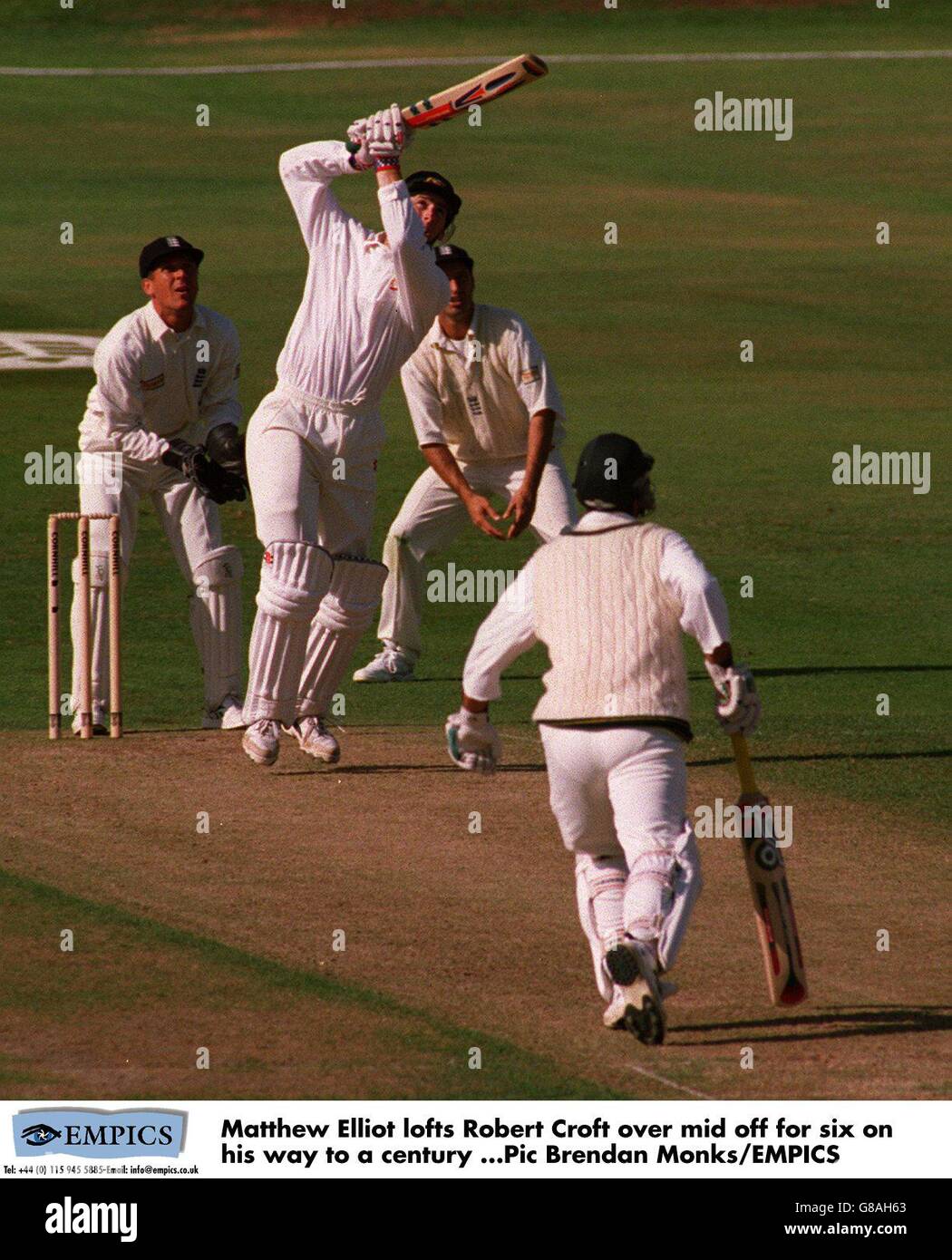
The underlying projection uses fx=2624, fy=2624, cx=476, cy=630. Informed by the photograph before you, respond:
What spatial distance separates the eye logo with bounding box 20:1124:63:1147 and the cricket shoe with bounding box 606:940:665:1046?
5.26ft

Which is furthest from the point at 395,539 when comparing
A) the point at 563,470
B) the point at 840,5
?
the point at 840,5

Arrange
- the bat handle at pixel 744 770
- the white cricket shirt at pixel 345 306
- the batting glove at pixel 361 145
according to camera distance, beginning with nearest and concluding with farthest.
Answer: the bat handle at pixel 744 770
the batting glove at pixel 361 145
the white cricket shirt at pixel 345 306

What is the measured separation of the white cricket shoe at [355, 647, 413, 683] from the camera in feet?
44.4

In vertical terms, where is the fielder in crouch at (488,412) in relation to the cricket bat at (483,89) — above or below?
below

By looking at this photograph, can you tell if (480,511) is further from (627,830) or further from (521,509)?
(627,830)

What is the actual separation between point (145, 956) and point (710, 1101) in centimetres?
227

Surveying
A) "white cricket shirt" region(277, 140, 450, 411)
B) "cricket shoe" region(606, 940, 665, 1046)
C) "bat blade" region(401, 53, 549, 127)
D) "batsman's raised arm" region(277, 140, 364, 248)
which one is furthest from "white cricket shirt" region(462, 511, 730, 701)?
"batsman's raised arm" region(277, 140, 364, 248)

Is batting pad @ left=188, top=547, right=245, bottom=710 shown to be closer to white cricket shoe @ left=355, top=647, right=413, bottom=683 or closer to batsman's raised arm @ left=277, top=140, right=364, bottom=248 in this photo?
white cricket shoe @ left=355, top=647, right=413, bottom=683

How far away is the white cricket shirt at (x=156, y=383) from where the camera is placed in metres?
12.1

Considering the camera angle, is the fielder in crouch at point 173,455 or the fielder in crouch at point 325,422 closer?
the fielder in crouch at point 325,422

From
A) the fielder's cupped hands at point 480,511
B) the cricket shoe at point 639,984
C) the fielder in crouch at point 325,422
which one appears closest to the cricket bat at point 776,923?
the cricket shoe at point 639,984

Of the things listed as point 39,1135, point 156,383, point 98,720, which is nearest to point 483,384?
point 156,383

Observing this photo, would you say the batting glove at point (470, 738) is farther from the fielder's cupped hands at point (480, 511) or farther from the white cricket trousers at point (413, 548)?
the white cricket trousers at point (413, 548)

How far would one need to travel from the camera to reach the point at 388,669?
13562 mm
